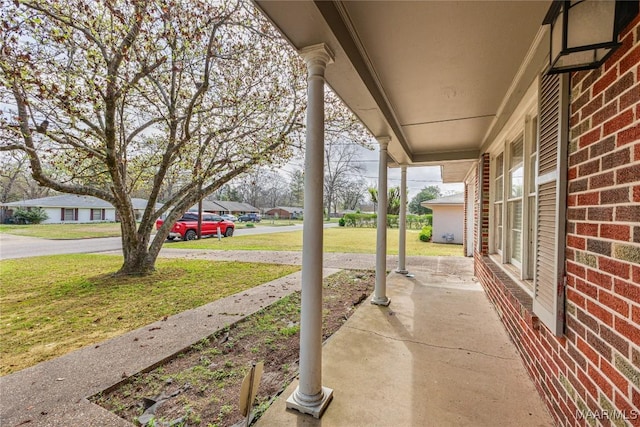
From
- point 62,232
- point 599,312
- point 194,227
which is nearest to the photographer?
point 599,312

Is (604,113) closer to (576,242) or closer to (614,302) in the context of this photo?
(576,242)

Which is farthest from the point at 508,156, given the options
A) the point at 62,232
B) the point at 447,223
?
the point at 62,232

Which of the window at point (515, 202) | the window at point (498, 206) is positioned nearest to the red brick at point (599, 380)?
the window at point (515, 202)

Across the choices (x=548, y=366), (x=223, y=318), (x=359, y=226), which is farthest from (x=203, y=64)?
(x=359, y=226)

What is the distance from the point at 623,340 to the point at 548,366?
39.8 inches

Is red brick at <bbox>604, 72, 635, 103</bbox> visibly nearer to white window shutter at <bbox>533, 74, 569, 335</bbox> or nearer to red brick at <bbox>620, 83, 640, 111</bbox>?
red brick at <bbox>620, 83, 640, 111</bbox>

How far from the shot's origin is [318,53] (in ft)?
6.51

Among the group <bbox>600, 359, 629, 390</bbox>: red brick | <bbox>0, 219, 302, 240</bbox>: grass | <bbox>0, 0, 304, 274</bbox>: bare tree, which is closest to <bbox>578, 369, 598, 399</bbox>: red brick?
<bbox>600, 359, 629, 390</bbox>: red brick

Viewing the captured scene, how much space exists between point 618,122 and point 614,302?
0.81 m

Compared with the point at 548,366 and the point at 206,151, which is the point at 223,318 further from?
the point at 206,151

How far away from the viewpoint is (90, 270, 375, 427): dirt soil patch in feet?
6.77

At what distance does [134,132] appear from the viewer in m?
6.51

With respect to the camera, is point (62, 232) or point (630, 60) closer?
point (630, 60)

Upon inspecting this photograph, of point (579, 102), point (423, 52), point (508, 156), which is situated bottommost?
point (579, 102)
